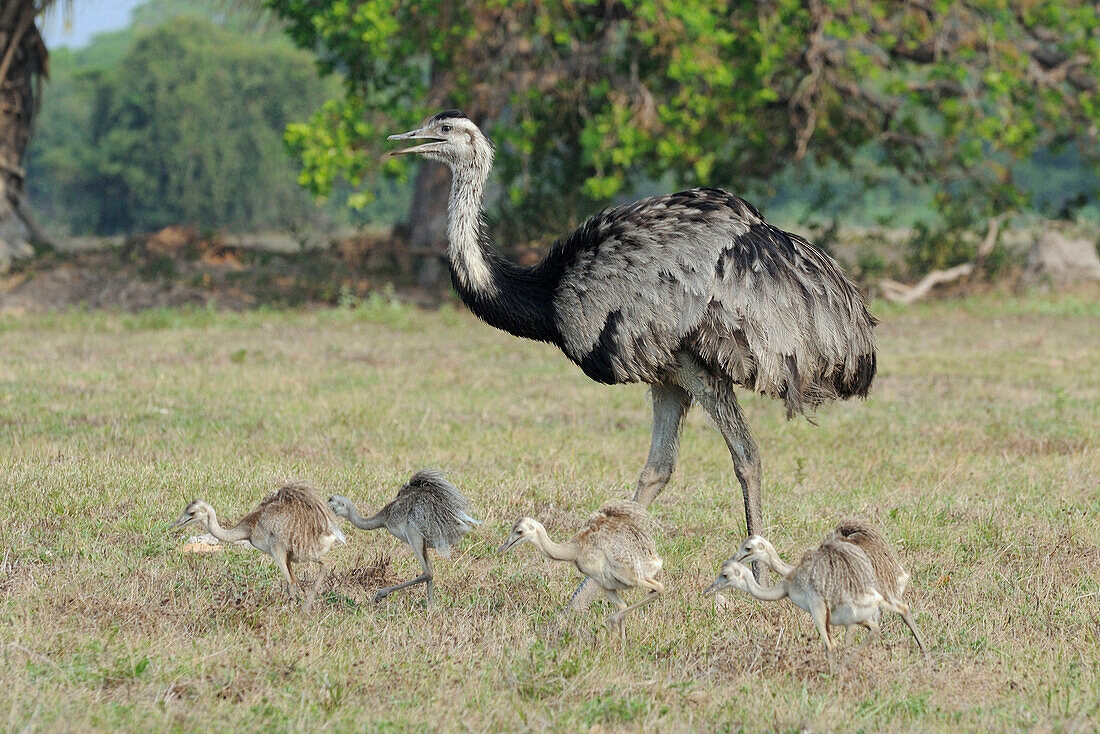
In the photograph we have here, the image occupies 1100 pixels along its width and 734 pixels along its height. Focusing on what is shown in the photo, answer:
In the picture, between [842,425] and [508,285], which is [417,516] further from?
[842,425]

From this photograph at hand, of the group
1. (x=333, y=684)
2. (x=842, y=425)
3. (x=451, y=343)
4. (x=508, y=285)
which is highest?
(x=508, y=285)

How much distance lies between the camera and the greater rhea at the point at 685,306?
6.28 metres

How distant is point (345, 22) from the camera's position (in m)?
17.2

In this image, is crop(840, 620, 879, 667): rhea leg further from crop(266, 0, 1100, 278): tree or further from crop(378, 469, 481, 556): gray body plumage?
crop(266, 0, 1100, 278): tree

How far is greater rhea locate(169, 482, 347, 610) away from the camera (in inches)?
219

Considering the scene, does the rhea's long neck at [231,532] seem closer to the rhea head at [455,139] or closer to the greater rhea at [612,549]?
the greater rhea at [612,549]

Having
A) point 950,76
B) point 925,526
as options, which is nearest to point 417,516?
point 925,526

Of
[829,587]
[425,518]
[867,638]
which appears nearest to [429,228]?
[425,518]

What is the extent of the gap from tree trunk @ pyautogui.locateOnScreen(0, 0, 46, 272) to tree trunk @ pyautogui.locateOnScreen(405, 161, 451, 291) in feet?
19.3

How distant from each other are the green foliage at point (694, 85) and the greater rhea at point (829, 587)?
11.6m

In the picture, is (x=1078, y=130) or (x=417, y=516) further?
(x=1078, y=130)

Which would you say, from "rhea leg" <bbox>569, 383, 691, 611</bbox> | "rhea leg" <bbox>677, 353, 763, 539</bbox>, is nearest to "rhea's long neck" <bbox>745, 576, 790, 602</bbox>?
"rhea leg" <bbox>677, 353, 763, 539</bbox>

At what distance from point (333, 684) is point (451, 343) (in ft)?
35.2

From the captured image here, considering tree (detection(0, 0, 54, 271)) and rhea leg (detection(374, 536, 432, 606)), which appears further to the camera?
tree (detection(0, 0, 54, 271))
